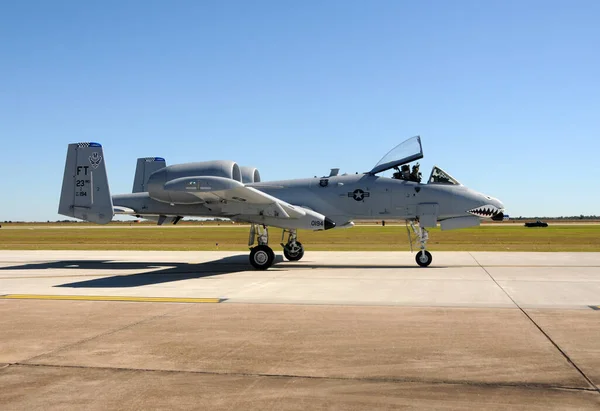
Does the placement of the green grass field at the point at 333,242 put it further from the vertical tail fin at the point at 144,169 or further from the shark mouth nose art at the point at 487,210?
the shark mouth nose art at the point at 487,210

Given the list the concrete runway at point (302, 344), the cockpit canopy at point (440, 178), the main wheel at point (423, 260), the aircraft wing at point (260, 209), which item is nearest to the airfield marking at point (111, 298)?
the concrete runway at point (302, 344)

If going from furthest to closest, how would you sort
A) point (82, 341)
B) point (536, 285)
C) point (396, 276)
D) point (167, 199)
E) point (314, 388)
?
1. point (167, 199)
2. point (396, 276)
3. point (536, 285)
4. point (82, 341)
5. point (314, 388)

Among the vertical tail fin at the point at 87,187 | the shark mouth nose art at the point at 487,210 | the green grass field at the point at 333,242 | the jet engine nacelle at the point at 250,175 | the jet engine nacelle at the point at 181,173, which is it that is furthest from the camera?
the green grass field at the point at 333,242

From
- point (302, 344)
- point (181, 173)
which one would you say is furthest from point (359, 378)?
point (181, 173)

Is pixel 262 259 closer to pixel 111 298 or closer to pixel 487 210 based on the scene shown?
pixel 111 298

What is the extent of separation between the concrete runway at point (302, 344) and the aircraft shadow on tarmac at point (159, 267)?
29cm

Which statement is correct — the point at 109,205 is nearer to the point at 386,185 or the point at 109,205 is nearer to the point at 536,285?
the point at 386,185

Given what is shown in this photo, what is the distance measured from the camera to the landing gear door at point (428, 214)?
58.7 feet

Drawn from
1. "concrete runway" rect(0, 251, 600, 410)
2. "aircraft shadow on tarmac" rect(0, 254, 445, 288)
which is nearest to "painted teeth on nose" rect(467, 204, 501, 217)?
"aircraft shadow on tarmac" rect(0, 254, 445, 288)

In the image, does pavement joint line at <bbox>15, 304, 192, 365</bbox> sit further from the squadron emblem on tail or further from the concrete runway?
the squadron emblem on tail

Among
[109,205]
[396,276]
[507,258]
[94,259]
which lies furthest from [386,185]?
[94,259]

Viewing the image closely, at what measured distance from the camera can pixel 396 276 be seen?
15.1 meters

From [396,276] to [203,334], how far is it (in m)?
8.61

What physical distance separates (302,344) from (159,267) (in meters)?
12.6
